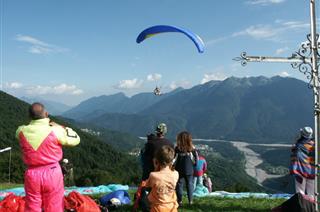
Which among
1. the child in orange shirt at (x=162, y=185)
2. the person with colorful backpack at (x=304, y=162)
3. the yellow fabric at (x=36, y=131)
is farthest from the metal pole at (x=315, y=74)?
the yellow fabric at (x=36, y=131)

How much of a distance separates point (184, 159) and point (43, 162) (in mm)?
5026

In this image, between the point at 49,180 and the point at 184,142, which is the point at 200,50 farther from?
the point at 49,180

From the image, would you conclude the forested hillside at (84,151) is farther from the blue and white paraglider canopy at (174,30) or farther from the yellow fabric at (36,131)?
the yellow fabric at (36,131)

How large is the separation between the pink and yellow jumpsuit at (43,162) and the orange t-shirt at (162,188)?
5.05ft

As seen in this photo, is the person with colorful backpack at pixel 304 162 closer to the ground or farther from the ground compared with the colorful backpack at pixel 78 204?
farther from the ground

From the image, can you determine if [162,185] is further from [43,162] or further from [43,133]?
[43,133]

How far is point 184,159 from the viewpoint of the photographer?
36.8 ft

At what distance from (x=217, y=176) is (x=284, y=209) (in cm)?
16788

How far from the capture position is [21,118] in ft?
459

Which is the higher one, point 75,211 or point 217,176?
point 75,211

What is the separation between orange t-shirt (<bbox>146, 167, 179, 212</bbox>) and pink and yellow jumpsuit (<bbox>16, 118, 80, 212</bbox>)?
60.6 inches

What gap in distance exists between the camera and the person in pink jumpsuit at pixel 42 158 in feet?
22.7

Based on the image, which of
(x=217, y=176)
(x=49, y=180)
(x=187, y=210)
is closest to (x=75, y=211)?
(x=49, y=180)

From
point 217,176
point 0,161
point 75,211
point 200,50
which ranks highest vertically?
point 200,50
